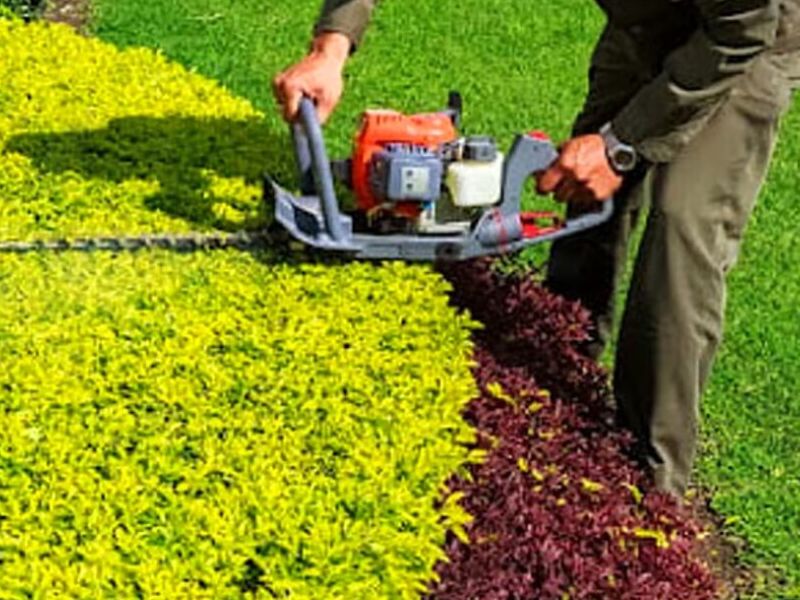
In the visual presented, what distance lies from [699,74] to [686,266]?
1.40ft

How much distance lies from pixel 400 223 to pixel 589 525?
846 mm

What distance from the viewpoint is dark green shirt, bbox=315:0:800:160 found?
10.2ft

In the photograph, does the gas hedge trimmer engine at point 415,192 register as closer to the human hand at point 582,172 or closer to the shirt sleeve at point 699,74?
the human hand at point 582,172

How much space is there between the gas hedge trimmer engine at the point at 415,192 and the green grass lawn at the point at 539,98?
1018 mm

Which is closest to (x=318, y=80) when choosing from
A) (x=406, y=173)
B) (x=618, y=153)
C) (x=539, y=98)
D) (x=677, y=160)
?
(x=406, y=173)

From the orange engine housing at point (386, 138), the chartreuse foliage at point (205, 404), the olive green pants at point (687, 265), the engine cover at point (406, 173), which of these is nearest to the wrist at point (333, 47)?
the orange engine housing at point (386, 138)

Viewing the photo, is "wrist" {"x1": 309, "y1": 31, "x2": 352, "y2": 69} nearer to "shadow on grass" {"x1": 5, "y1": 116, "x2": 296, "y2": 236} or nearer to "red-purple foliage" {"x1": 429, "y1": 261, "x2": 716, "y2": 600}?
"shadow on grass" {"x1": 5, "y1": 116, "x2": 296, "y2": 236}

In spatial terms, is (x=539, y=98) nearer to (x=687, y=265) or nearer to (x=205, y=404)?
(x=687, y=265)

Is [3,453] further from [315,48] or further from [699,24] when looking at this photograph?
[699,24]

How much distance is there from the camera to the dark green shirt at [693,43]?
3.11m

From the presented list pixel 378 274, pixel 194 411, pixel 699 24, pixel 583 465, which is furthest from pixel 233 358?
pixel 699 24

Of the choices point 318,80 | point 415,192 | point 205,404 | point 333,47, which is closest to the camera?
point 205,404

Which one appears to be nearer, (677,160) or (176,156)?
(677,160)

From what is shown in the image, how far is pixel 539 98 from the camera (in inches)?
259
